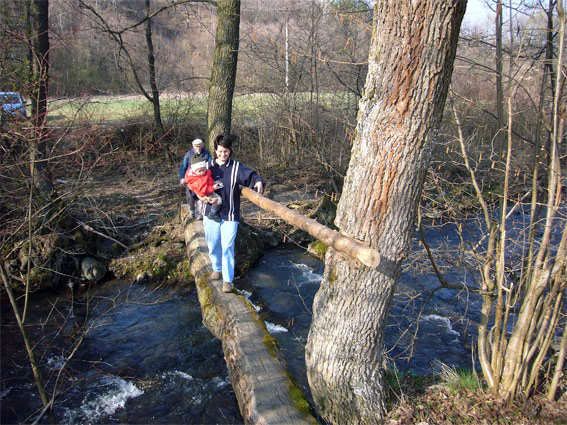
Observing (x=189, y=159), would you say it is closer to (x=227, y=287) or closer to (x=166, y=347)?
(x=227, y=287)

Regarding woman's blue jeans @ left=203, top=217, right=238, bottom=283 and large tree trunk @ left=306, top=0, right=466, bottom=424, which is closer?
large tree trunk @ left=306, top=0, right=466, bottom=424

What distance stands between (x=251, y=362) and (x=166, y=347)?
7.21 feet

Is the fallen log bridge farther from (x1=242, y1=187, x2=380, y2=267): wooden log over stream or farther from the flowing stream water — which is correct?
the flowing stream water

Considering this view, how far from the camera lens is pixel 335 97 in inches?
472

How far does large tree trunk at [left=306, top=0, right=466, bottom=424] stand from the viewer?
9.31 feet

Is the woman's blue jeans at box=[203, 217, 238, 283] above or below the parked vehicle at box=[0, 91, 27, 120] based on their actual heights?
below

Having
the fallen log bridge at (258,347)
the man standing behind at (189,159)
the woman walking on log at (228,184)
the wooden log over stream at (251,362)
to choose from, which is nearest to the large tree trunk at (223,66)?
the man standing behind at (189,159)

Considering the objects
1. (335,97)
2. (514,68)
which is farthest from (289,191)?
(514,68)

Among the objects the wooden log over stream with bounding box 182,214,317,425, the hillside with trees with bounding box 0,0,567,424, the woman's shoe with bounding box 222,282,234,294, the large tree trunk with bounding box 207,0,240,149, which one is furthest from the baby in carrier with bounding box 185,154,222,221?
the large tree trunk with bounding box 207,0,240,149

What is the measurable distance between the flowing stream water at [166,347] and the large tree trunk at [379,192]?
111cm

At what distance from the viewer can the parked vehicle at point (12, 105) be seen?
4.83 meters

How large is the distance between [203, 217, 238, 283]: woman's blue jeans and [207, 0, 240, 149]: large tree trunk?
3390 mm

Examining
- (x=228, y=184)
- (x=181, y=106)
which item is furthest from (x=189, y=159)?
(x=181, y=106)

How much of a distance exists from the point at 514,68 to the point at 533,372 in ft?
10.6
